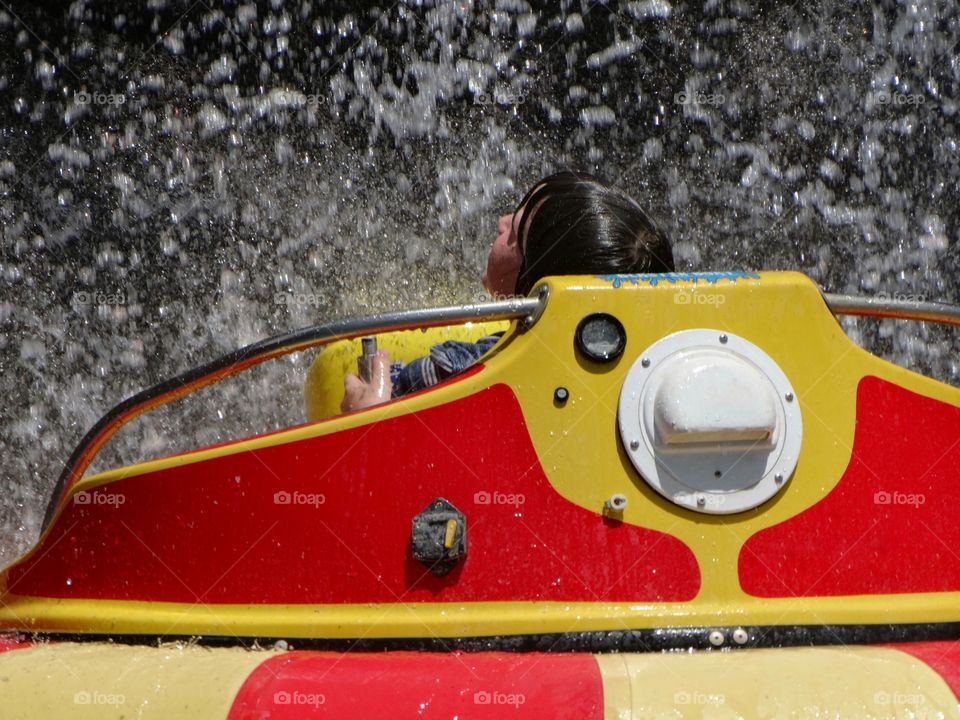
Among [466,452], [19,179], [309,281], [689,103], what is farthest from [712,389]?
[19,179]

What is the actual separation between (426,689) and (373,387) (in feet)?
2.71

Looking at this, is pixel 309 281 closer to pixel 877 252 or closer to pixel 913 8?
pixel 877 252

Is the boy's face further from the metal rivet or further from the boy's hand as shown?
the metal rivet

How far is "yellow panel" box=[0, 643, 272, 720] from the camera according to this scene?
1609mm

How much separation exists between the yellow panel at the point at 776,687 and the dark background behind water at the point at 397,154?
285cm

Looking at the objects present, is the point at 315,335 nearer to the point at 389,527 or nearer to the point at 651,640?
the point at 389,527

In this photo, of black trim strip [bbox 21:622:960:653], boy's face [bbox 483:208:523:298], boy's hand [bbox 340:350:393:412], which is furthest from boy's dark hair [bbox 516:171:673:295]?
black trim strip [bbox 21:622:960:653]

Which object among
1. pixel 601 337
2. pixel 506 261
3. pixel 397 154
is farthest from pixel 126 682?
pixel 397 154

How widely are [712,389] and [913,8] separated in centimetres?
366

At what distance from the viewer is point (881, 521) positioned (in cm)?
185

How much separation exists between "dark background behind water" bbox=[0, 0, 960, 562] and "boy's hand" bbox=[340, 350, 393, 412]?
6.75 ft

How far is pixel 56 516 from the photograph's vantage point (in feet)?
6.55

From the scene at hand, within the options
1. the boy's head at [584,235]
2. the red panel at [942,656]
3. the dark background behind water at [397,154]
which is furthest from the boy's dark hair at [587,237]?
the dark background behind water at [397,154]

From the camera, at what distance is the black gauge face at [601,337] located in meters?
1.81
